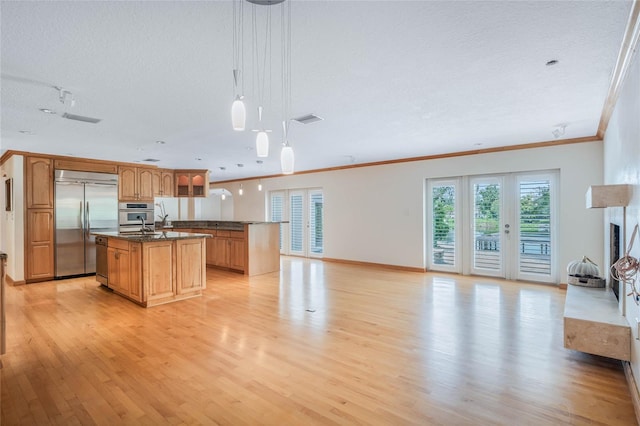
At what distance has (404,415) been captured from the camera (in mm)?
2082

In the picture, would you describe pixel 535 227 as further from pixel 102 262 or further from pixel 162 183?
pixel 162 183

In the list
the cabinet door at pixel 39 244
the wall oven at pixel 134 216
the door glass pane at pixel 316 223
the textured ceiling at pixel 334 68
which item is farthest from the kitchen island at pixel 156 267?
the door glass pane at pixel 316 223

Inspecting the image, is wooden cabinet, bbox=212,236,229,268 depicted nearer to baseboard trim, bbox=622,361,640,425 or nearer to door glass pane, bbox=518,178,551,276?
door glass pane, bbox=518,178,551,276

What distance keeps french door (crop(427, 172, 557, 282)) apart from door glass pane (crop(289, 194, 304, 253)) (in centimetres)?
373

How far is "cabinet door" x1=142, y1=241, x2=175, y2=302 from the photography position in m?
4.45

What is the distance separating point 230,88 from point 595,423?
368cm

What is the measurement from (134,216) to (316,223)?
4.41m

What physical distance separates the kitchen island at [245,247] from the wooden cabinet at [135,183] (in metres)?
1.79

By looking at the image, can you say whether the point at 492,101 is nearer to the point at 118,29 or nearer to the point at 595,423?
the point at 595,423

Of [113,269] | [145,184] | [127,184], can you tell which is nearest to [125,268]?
[113,269]

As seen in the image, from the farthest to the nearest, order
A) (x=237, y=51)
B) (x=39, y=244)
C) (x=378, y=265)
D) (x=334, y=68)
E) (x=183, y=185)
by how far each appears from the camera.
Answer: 1. (x=183, y=185)
2. (x=378, y=265)
3. (x=39, y=244)
4. (x=334, y=68)
5. (x=237, y=51)

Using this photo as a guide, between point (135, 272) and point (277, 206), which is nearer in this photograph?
point (135, 272)

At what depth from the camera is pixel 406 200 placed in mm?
7230

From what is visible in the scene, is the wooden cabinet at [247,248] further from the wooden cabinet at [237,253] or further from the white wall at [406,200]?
the white wall at [406,200]
